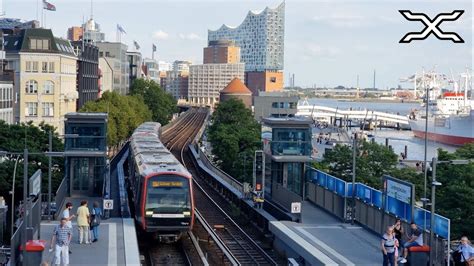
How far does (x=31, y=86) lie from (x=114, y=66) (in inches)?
2265

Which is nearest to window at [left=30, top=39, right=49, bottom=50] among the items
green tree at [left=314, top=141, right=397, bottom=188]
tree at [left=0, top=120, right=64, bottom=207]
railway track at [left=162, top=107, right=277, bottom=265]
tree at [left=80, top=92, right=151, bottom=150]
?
A: tree at [left=80, top=92, right=151, bottom=150]

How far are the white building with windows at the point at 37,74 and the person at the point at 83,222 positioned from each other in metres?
53.8

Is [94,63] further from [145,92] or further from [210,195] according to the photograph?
[210,195]

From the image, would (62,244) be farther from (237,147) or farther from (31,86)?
(31,86)

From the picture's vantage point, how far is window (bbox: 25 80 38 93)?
7856 cm

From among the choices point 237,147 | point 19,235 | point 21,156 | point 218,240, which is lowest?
point 218,240

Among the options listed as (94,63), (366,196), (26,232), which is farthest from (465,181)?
(94,63)

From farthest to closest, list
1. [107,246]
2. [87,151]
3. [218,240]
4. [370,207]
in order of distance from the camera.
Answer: [87,151] < [218,240] < [370,207] < [107,246]

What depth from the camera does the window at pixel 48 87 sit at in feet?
262

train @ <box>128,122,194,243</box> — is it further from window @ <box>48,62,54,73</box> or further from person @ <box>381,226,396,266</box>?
window @ <box>48,62,54,73</box>

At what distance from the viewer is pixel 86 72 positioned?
101 meters

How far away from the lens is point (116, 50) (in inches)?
5571

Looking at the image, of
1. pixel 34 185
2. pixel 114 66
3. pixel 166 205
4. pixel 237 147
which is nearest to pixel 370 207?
pixel 166 205

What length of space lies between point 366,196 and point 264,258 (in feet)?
14.4
